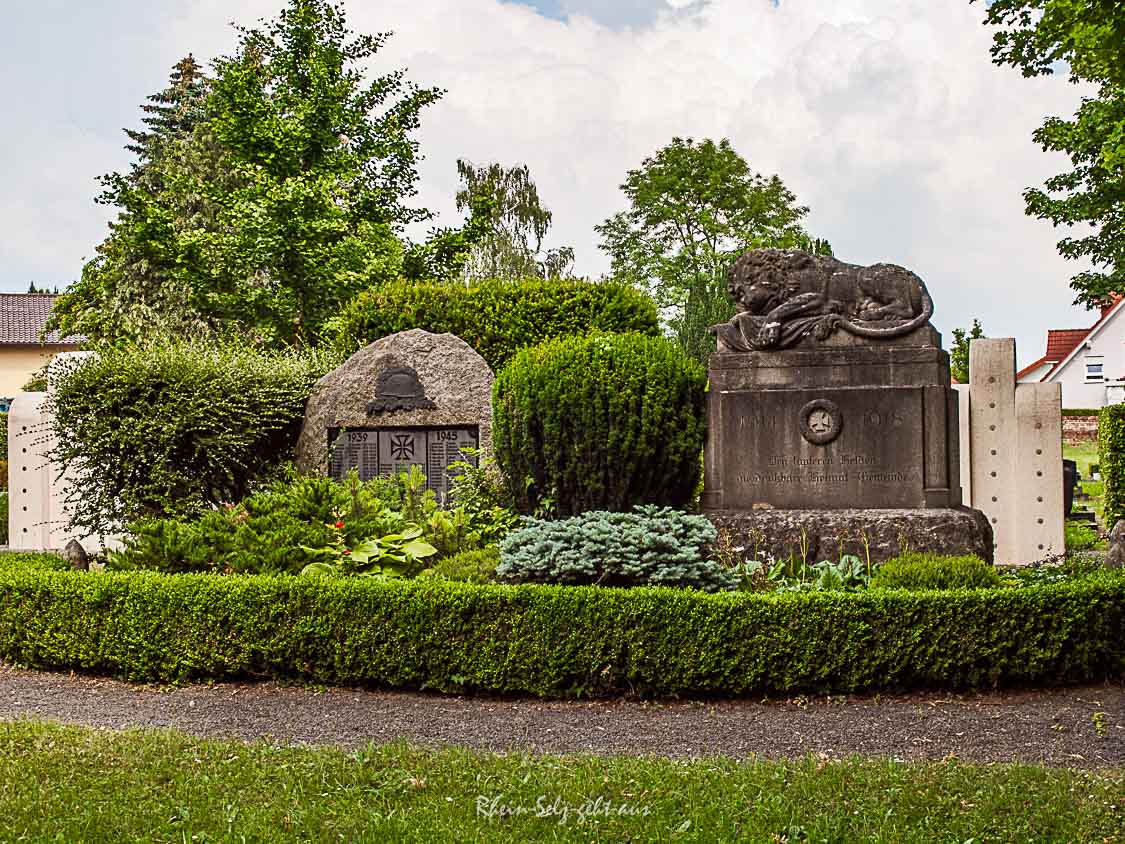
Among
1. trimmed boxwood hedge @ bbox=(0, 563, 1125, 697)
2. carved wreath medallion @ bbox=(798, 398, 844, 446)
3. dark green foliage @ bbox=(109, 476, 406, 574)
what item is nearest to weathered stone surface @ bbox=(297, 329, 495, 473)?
dark green foliage @ bbox=(109, 476, 406, 574)

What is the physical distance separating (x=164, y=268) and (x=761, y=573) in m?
19.7

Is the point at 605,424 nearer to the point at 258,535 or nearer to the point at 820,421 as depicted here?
the point at 820,421

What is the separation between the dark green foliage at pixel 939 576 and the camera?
6988mm

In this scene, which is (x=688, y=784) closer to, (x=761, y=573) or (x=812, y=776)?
(x=812, y=776)

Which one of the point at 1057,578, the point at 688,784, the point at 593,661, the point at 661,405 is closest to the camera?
the point at 688,784

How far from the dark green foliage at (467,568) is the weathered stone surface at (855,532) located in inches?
83.0

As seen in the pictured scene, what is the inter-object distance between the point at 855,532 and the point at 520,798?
203 inches

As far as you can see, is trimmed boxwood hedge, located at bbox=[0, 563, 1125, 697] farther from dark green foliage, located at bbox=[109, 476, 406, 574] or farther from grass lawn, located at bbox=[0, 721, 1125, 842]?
grass lawn, located at bbox=[0, 721, 1125, 842]

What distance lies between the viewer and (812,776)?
4.50 meters

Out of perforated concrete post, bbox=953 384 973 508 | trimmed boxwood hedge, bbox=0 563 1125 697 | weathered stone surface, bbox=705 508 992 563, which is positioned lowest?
trimmed boxwood hedge, bbox=0 563 1125 697

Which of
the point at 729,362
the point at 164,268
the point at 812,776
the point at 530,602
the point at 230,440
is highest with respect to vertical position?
the point at 164,268

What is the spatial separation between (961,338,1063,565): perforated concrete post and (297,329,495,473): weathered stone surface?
5648mm

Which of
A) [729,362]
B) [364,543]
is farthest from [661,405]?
[364,543]

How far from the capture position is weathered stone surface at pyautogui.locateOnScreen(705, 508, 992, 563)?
8469 millimetres
